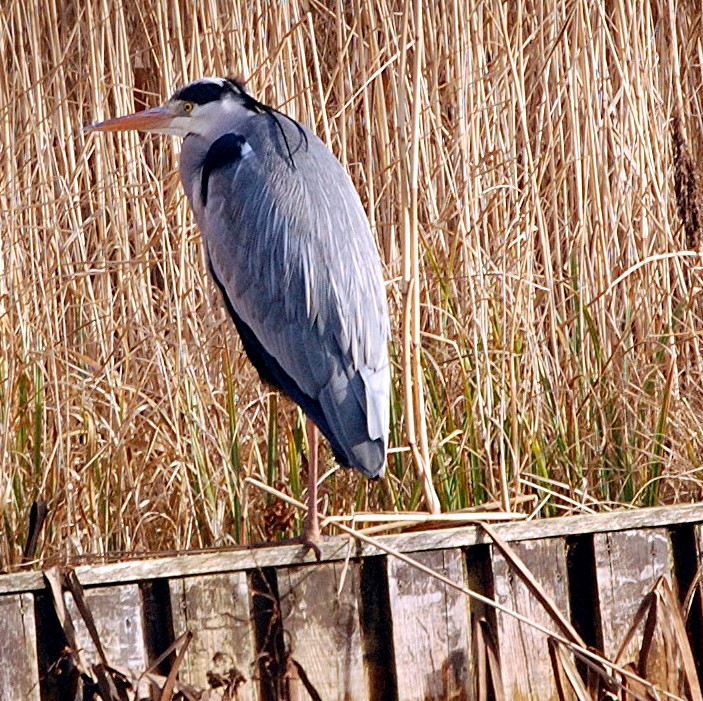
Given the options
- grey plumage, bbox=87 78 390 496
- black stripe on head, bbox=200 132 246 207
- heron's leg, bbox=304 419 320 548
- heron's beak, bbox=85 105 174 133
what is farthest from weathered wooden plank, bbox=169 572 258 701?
heron's beak, bbox=85 105 174 133

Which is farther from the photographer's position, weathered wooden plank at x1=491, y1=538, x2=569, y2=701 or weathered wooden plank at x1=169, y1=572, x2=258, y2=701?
weathered wooden plank at x1=491, y1=538, x2=569, y2=701

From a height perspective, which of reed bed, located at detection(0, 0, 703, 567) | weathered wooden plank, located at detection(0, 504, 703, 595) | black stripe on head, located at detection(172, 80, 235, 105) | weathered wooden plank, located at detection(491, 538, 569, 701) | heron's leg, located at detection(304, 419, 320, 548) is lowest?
weathered wooden plank, located at detection(491, 538, 569, 701)

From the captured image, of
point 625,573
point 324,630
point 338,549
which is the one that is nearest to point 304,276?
point 338,549

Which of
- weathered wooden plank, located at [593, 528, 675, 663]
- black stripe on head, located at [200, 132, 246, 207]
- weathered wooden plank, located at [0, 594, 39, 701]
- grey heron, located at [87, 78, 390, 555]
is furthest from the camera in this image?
black stripe on head, located at [200, 132, 246, 207]

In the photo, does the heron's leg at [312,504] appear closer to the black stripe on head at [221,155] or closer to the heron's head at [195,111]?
the black stripe on head at [221,155]

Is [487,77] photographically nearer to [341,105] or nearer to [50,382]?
[341,105]

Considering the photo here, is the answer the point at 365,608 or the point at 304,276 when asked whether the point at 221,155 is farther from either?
the point at 365,608

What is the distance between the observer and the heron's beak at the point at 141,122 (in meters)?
2.41

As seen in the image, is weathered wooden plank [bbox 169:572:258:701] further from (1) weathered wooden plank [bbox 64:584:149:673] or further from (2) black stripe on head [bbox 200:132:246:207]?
(2) black stripe on head [bbox 200:132:246:207]

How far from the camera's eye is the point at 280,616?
1.93 meters

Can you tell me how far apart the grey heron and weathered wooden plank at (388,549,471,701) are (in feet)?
0.79

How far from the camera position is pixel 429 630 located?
6.55 feet

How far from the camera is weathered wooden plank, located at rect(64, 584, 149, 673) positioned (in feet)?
6.01

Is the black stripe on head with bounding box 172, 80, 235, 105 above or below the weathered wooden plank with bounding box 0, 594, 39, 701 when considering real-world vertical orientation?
above
